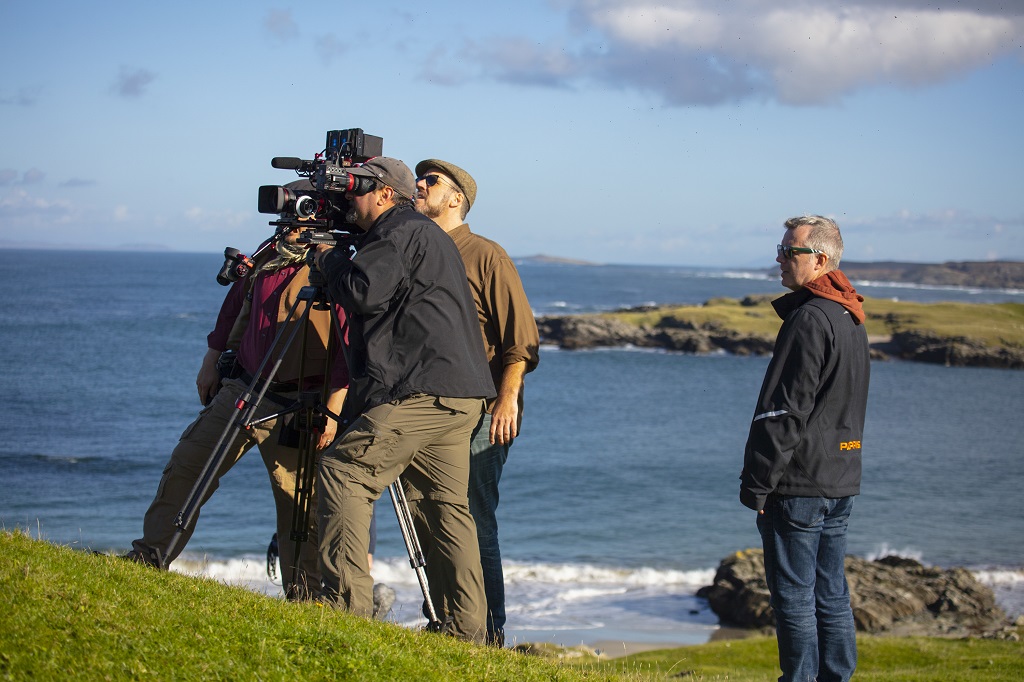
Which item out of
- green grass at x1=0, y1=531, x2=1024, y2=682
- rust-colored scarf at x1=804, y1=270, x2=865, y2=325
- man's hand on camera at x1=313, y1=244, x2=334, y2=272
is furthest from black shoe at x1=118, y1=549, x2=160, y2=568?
rust-colored scarf at x1=804, y1=270, x2=865, y2=325

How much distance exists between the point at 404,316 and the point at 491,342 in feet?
3.82

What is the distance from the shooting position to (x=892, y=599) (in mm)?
18281

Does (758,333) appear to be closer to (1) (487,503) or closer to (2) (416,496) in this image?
(1) (487,503)

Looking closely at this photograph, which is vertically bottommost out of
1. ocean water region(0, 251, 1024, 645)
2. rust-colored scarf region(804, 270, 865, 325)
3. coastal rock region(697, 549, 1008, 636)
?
ocean water region(0, 251, 1024, 645)

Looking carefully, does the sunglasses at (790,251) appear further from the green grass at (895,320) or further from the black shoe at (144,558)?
the green grass at (895,320)

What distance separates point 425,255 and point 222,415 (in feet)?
5.77

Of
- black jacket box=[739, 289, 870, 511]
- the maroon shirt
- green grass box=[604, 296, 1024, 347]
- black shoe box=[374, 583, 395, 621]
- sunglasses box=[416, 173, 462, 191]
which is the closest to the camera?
black jacket box=[739, 289, 870, 511]

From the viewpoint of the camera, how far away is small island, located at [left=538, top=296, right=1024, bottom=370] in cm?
7988

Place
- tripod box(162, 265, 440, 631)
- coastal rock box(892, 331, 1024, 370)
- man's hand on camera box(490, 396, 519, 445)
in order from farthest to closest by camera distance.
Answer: coastal rock box(892, 331, 1024, 370) < man's hand on camera box(490, 396, 519, 445) < tripod box(162, 265, 440, 631)

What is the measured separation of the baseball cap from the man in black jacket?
187 cm

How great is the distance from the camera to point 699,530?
29031mm

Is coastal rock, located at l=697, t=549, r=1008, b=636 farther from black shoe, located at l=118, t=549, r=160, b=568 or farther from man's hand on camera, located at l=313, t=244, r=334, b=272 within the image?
man's hand on camera, located at l=313, t=244, r=334, b=272

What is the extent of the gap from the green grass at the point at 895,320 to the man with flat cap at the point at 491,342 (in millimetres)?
77708

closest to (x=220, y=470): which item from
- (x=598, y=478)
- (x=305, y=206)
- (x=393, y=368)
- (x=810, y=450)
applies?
(x=393, y=368)
